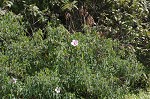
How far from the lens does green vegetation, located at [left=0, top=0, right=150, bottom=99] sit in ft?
13.9

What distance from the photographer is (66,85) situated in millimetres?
4285

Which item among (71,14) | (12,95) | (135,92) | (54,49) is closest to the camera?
(12,95)

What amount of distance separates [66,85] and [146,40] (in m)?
1.83

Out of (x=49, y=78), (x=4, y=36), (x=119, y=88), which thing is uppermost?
(x=4, y=36)

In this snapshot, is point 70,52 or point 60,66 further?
point 70,52

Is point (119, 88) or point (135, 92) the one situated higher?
point (119, 88)

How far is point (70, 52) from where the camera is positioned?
4.45 m

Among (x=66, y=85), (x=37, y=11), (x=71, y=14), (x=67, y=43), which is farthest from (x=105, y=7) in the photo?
A: (x=66, y=85)

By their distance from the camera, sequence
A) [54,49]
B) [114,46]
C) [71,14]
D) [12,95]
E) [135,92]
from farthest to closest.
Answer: [71,14]
[135,92]
[114,46]
[54,49]
[12,95]

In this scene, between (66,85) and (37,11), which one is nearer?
(66,85)

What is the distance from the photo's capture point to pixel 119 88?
14.7 feet

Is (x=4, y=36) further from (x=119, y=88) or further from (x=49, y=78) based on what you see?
(x=119, y=88)

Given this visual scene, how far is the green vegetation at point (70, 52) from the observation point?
423cm

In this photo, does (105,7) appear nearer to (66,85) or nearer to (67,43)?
(67,43)
